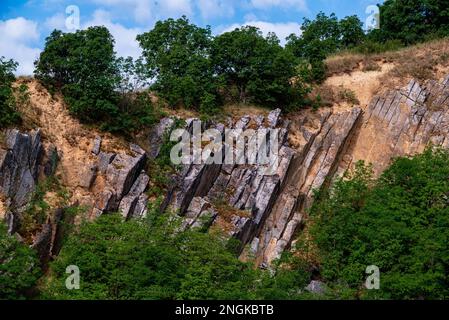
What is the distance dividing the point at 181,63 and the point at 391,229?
15349 mm

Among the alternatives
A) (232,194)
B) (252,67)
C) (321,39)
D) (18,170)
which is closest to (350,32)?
(321,39)

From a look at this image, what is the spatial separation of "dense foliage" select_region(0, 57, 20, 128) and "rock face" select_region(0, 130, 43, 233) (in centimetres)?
108

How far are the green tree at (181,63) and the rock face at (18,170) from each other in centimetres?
899

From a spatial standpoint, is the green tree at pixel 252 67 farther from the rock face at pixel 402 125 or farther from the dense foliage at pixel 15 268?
the dense foliage at pixel 15 268

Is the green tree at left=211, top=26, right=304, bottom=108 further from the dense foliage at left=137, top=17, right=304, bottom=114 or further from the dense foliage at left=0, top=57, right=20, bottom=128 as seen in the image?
the dense foliage at left=0, top=57, right=20, bottom=128

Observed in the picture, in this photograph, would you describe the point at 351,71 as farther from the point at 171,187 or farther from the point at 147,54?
the point at 171,187

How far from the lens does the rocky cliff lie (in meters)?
34.9

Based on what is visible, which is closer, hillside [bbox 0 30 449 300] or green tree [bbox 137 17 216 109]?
hillside [bbox 0 30 449 300]

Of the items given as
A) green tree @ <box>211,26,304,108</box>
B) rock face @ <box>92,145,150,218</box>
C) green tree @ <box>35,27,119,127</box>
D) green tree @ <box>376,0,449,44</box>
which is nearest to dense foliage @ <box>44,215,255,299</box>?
rock face @ <box>92,145,150,218</box>

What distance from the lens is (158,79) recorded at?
140 feet

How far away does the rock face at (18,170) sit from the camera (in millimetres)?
33156

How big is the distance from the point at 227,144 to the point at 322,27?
61.4ft

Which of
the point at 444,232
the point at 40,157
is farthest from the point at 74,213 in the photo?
the point at 444,232

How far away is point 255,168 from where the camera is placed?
3878 cm
